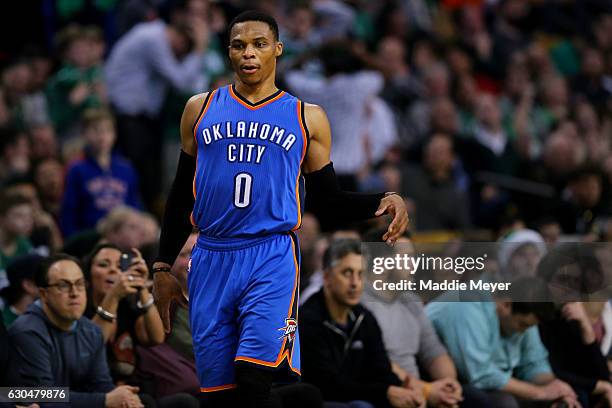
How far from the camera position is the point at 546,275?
327 inches

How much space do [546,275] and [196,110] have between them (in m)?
3.25

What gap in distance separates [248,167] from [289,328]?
767mm

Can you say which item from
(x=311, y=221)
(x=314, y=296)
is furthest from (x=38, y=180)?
(x=314, y=296)

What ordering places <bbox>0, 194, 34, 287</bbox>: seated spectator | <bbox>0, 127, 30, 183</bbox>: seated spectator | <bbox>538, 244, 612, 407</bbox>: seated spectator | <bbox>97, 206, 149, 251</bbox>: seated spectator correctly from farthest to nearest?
<bbox>0, 127, 30, 183</bbox>: seated spectator < <bbox>0, 194, 34, 287</bbox>: seated spectator < <bbox>97, 206, 149, 251</bbox>: seated spectator < <bbox>538, 244, 612, 407</bbox>: seated spectator

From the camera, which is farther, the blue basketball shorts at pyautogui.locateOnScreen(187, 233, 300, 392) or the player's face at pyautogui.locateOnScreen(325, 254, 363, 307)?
the player's face at pyautogui.locateOnScreen(325, 254, 363, 307)

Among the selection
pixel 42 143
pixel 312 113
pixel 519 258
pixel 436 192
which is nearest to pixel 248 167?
pixel 312 113

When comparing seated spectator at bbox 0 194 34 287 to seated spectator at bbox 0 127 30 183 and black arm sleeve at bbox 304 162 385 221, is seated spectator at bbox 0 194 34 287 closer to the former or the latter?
seated spectator at bbox 0 127 30 183

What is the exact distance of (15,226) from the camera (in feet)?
31.5

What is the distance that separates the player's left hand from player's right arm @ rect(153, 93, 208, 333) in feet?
3.03

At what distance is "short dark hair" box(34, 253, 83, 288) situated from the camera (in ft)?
23.8

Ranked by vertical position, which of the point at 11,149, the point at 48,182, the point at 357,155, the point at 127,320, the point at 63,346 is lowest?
the point at 63,346

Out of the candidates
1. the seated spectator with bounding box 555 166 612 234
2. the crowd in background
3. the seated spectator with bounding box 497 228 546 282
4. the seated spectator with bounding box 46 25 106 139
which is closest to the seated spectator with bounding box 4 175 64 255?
the crowd in background

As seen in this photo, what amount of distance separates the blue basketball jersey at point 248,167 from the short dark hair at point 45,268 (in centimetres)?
164

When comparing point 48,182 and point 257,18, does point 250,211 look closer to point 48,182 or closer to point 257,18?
point 257,18
